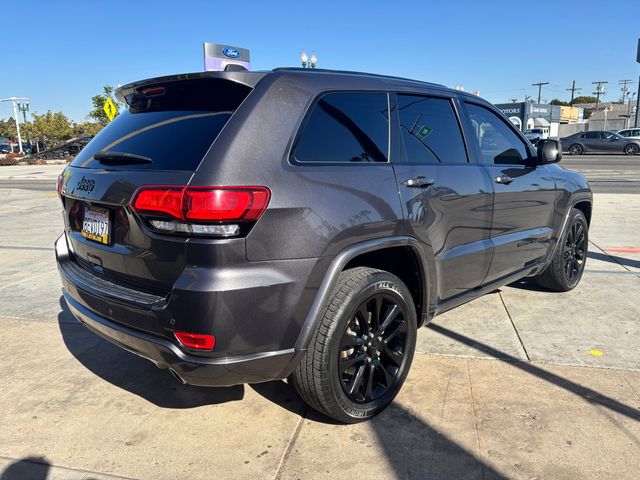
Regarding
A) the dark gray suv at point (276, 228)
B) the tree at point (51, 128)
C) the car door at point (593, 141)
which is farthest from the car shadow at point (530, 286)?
the tree at point (51, 128)

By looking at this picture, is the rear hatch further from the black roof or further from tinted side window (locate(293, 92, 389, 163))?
tinted side window (locate(293, 92, 389, 163))

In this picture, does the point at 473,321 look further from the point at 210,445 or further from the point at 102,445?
the point at 102,445

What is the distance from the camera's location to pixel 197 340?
2203 mm

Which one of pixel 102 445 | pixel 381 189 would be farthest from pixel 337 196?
pixel 102 445

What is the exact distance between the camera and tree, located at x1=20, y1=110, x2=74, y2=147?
5425 cm

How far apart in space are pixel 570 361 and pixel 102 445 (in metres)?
2.98

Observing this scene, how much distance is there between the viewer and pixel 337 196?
2.46 metres

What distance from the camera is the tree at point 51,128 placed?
2136 inches

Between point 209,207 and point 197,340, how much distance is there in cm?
58

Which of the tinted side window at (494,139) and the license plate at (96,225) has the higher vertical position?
the tinted side window at (494,139)

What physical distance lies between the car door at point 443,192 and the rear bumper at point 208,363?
106cm

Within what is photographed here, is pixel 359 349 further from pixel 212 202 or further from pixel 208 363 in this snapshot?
pixel 212 202

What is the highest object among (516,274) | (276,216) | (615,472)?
(276,216)

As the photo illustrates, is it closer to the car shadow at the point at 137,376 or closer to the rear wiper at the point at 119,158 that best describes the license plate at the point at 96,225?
the rear wiper at the point at 119,158
